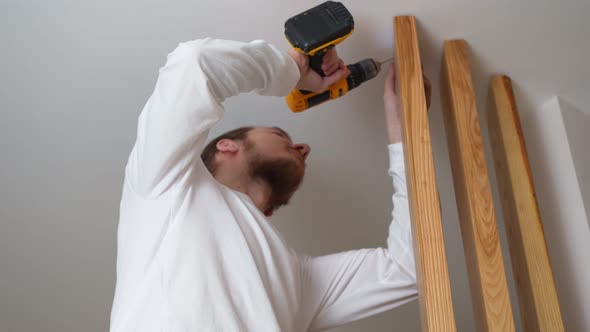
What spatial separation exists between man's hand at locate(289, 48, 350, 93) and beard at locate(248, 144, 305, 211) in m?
0.22

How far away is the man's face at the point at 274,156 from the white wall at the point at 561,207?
658mm

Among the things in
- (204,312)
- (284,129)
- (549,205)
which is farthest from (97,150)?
(549,205)

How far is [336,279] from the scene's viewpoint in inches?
58.9

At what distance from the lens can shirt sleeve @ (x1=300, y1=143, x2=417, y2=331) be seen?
1.43 meters

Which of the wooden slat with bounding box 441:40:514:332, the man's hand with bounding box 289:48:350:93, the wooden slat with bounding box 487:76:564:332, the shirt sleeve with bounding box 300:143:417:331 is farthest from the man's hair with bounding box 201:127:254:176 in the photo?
the wooden slat with bounding box 487:76:564:332

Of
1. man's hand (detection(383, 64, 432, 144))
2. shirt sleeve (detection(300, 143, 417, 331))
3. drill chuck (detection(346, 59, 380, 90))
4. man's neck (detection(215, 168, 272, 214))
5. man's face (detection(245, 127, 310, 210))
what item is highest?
drill chuck (detection(346, 59, 380, 90))

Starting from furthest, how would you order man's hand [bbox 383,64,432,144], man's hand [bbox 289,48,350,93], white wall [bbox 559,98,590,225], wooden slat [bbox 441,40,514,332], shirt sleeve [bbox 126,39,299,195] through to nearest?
white wall [bbox 559,98,590,225], man's hand [bbox 383,64,432,144], man's hand [bbox 289,48,350,93], wooden slat [bbox 441,40,514,332], shirt sleeve [bbox 126,39,299,195]

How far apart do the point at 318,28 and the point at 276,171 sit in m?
0.41

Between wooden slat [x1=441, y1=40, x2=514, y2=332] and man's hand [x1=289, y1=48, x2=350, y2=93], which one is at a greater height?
man's hand [x1=289, y1=48, x2=350, y2=93]

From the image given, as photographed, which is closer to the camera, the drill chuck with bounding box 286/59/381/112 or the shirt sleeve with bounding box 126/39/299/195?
the shirt sleeve with bounding box 126/39/299/195

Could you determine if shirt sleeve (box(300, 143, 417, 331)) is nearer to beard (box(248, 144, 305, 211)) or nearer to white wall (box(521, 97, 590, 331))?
beard (box(248, 144, 305, 211))

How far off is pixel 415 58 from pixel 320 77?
215 mm

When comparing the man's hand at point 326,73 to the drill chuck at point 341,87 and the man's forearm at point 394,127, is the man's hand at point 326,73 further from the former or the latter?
the man's forearm at point 394,127

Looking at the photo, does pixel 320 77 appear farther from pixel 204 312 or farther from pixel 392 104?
pixel 204 312
